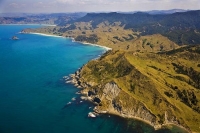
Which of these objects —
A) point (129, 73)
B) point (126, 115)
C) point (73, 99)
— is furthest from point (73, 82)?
point (126, 115)

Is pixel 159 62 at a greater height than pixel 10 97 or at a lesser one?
greater

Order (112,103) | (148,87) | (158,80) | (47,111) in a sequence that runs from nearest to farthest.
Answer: (47,111), (112,103), (148,87), (158,80)

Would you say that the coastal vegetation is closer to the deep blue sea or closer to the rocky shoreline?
the rocky shoreline

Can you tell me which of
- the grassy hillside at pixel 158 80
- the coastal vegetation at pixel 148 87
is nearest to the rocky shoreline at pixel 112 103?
the coastal vegetation at pixel 148 87

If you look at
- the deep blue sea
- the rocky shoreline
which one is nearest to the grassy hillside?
the rocky shoreline

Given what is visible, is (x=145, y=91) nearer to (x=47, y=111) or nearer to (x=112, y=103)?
(x=112, y=103)

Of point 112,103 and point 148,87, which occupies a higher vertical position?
point 148,87

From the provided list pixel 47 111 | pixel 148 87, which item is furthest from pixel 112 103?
pixel 47 111

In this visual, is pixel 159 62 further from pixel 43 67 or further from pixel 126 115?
pixel 43 67

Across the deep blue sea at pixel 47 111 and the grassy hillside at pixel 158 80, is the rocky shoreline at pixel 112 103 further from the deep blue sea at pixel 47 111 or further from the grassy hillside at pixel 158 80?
the deep blue sea at pixel 47 111
